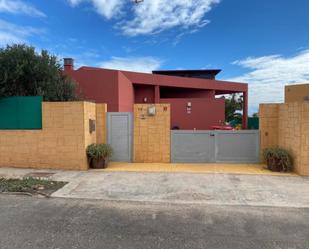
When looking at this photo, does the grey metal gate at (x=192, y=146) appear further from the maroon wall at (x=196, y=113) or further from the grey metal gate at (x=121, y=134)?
the maroon wall at (x=196, y=113)

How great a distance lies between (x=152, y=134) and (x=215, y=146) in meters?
2.32

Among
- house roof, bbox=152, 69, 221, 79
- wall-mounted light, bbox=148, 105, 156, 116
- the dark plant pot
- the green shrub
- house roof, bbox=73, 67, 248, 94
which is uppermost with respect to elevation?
house roof, bbox=152, 69, 221, 79

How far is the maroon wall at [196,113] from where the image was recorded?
19.5m

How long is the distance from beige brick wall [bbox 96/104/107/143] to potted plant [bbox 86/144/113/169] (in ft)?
3.07

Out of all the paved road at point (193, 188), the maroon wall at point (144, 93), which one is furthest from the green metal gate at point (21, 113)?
the maroon wall at point (144, 93)

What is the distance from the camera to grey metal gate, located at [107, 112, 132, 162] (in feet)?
31.0

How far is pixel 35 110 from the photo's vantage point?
28.0ft

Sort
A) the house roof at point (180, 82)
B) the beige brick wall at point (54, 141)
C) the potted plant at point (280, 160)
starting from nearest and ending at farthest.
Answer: the potted plant at point (280, 160)
the beige brick wall at point (54, 141)
the house roof at point (180, 82)

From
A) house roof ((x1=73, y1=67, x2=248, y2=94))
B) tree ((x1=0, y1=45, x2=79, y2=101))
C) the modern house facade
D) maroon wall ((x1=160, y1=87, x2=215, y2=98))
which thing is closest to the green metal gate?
tree ((x1=0, y1=45, x2=79, y2=101))

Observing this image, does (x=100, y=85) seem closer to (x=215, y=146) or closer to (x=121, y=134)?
(x=121, y=134)

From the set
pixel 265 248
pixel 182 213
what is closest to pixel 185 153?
pixel 182 213

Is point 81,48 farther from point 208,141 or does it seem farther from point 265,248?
point 265,248

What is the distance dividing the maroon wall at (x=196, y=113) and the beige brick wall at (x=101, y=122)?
1048 cm

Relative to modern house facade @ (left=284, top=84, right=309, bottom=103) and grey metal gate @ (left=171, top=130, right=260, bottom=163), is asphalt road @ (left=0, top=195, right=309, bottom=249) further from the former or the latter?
modern house facade @ (left=284, top=84, right=309, bottom=103)
